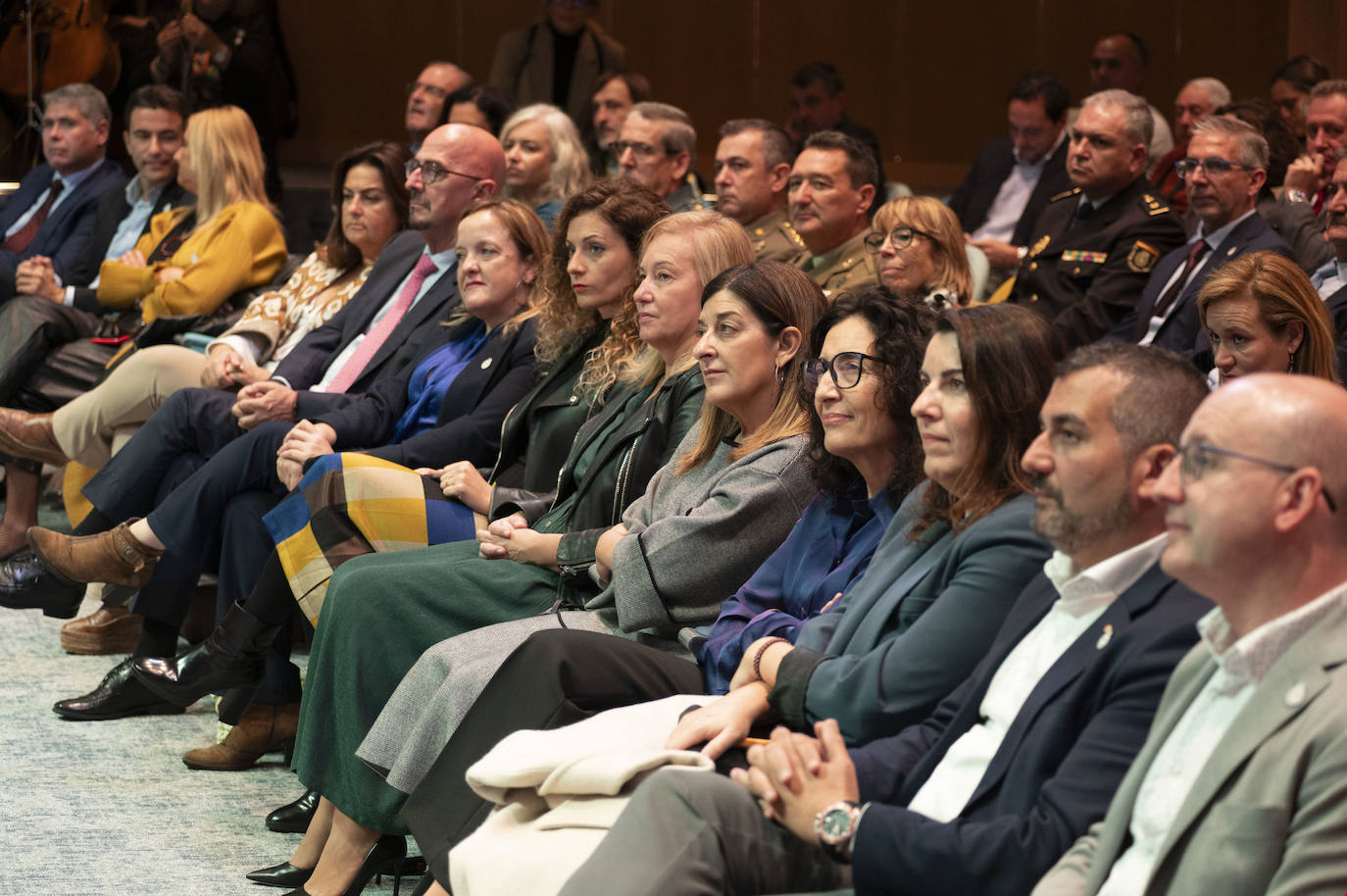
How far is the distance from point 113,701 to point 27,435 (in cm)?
133

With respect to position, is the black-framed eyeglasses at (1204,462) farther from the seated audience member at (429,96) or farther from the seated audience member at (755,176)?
the seated audience member at (429,96)

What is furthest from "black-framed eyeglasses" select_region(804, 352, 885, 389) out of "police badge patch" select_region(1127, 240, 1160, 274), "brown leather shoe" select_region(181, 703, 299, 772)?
"police badge patch" select_region(1127, 240, 1160, 274)

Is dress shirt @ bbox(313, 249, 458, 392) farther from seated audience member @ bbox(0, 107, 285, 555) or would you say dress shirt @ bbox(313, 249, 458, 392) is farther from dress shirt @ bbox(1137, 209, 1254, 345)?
dress shirt @ bbox(1137, 209, 1254, 345)

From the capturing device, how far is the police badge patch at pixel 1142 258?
4.67 meters

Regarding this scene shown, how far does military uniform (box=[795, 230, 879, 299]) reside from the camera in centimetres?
464

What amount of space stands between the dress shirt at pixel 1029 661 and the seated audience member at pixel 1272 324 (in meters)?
1.35

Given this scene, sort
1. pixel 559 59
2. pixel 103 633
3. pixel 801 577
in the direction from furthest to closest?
pixel 559 59 → pixel 103 633 → pixel 801 577

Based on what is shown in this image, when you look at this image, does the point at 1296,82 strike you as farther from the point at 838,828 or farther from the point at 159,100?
the point at 838,828

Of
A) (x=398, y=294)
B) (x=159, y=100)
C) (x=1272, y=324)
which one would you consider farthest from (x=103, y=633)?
(x=1272, y=324)

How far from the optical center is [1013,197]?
651 cm

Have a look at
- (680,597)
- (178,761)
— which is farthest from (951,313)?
(178,761)

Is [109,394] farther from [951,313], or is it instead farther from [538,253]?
[951,313]

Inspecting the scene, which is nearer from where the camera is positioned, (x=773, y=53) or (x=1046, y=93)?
(x=1046, y=93)

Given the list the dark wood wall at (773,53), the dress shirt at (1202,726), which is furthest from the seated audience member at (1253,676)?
the dark wood wall at (773,53)
